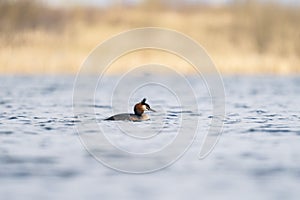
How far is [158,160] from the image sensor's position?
989 centimetres

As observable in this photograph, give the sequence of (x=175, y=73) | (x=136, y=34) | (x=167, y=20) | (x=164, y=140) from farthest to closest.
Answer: (x=167, y=20), (x=136, y=34), (x=175, y=73), (x=164, y=140)

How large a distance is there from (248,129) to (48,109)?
5.77 metres

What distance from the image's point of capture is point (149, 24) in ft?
118

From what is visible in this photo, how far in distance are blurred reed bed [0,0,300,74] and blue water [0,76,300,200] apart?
8626mm

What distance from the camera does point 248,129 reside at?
13031mm

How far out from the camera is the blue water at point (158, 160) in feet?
25.8

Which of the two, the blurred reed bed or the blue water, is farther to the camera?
the blurred reed bed

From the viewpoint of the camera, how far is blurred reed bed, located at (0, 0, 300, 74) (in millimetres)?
27594

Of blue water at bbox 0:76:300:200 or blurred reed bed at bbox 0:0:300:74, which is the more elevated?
blurred reed bed at bbox 0:0:300:74

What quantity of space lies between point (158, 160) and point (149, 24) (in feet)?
86.8

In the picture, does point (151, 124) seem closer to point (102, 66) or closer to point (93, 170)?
point (93, 170)

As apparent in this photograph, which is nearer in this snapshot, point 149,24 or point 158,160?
point 158,160

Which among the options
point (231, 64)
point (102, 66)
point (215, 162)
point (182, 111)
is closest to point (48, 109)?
point (182, 111)

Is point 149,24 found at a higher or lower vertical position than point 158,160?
higher
